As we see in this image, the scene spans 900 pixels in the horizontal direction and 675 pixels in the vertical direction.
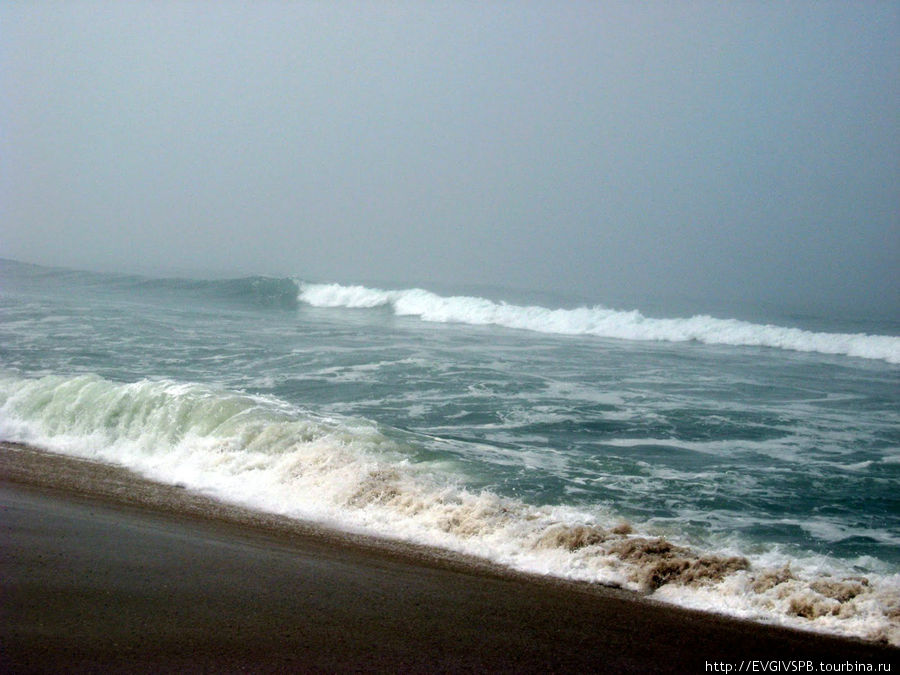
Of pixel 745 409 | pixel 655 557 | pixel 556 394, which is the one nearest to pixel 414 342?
pixel 556 394

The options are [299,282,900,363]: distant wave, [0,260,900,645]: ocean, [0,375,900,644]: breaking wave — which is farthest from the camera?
[299,282,900,363]: distant wave

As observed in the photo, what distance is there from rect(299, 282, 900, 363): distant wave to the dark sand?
74.6 feet

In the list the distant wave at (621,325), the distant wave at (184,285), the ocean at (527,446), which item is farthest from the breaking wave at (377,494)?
the distant wave at (184,285)

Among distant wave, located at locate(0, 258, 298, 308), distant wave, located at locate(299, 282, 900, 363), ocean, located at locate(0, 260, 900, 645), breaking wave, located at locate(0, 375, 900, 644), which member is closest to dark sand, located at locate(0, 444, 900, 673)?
breaking wave, located at locate(0, 375, 900, 644)

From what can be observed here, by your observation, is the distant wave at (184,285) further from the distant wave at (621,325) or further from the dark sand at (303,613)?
the dark sand at (303,613)

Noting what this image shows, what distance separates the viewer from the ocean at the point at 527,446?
5.27 meters

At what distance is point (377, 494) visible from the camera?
6445 mm

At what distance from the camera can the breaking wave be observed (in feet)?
15.4

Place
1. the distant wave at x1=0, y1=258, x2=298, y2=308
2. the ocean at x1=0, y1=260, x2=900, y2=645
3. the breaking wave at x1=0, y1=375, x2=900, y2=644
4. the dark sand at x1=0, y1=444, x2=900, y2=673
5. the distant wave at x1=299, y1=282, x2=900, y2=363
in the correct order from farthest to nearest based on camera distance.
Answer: the distant wave at x1=0, y1=258, x2=298, y2=308 < the distant wave at x1=299, y1=282, x2=900, y2=363 < the ocean at x1=0, y1=260, x2=900, y2=645 < the breaking wave at x1=0, y1=375, x2=900, y2=644 < the dark sand at x1=0, y1=444, x2=900, y2=673

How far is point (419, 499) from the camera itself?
626 cm

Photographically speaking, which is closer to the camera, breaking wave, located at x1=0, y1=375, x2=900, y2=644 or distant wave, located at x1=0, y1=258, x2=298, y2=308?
breaking wave, located at x1=0, y1=375, x2=900, y2=644

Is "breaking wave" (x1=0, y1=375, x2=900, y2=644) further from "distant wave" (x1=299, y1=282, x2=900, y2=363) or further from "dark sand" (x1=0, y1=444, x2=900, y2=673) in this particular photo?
"distant wave" (x1=299, y1=282, x2=900, y2=363)

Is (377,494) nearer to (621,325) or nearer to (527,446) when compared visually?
(527,446)

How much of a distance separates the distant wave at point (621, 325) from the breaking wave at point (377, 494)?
65.7 ft
